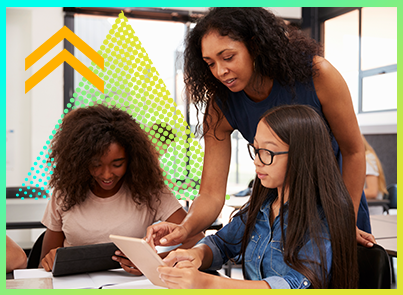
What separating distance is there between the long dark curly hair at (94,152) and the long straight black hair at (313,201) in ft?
2.28

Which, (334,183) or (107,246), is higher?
(334,183)

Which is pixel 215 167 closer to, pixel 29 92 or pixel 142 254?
pixel 142 254

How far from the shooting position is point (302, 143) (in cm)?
94

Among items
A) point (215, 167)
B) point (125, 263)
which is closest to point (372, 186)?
point (215, 167)

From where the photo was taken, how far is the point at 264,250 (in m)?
1.01

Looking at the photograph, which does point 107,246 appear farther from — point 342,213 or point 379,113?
point 379,113

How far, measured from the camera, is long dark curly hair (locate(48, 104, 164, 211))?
147cm

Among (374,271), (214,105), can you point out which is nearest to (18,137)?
(214,105)

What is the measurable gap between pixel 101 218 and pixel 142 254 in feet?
2.47

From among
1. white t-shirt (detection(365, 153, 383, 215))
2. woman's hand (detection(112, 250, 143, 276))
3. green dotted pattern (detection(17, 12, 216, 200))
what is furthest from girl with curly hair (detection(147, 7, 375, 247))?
white t-shirt (detection(365, 153, 383, 215))

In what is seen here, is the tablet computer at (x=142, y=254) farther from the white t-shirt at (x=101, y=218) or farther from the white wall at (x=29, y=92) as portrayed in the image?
the white wall at (x=29, y=92)

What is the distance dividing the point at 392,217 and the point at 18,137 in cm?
307

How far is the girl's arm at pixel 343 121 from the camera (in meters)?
1.11

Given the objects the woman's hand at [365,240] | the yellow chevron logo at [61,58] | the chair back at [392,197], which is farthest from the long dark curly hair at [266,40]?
the chair back at [392,197]
